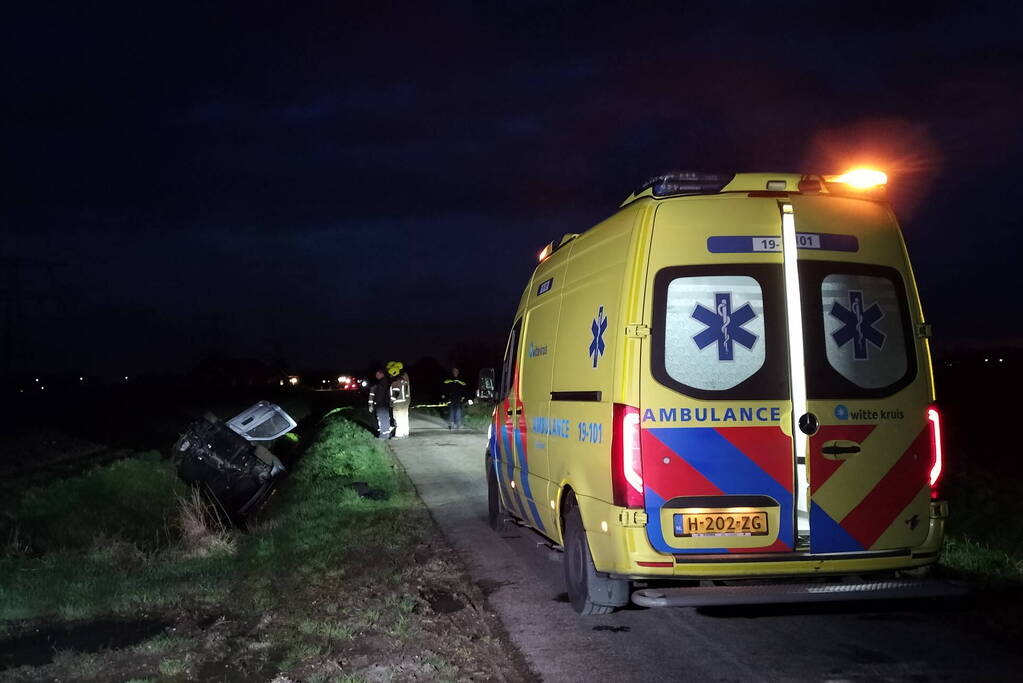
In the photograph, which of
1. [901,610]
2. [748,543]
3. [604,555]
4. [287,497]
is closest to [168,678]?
[604,555]

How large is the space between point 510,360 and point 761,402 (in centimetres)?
384

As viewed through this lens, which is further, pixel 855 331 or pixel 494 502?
pixel 494 502

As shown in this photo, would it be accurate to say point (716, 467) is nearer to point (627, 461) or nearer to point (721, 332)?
point (627, 461)

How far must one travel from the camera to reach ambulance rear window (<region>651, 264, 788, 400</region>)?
5.75 meters

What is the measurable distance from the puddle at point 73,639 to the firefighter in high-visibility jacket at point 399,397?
47.3 ft

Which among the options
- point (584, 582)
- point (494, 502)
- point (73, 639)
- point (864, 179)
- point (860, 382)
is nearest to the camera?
point (860, 382)

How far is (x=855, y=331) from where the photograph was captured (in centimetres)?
593

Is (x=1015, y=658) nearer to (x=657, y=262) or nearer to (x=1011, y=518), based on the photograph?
(x=657, y=262)

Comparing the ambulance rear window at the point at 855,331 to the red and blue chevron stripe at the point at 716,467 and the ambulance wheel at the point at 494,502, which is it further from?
the ambulance wheel at the point at 494,502

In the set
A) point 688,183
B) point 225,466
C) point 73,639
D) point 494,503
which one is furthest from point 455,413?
point 688,183

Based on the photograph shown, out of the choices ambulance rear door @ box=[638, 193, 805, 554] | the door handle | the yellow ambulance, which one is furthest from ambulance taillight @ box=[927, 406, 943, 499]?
ambulance rear door @ box=[638, 193, 805, 554]

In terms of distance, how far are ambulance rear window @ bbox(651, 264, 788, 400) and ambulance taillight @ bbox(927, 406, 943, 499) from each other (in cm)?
101

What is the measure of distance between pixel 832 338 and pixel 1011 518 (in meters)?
4.89

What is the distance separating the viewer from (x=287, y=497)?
49.3 feet
